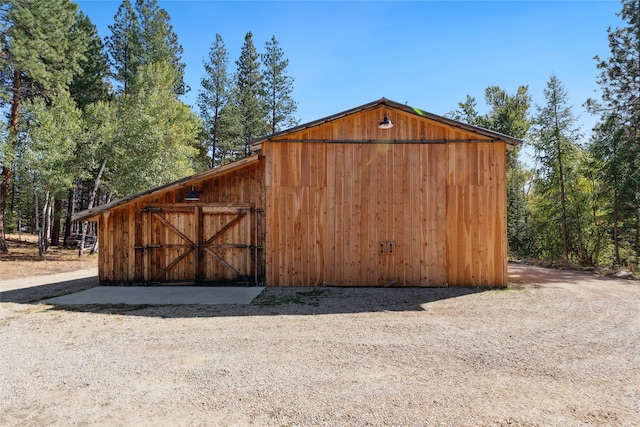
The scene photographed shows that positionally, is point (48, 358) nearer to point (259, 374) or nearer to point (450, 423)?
point (259, 374)

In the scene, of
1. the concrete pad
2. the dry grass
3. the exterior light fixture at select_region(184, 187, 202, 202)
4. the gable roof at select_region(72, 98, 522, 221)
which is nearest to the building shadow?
the concrete pad

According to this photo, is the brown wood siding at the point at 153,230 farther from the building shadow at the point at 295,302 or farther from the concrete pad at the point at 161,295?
the building shadow at the point at 295,302

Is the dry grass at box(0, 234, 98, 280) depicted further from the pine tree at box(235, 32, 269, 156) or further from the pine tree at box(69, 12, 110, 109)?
the pine tree at box(235, 32, 269, 156)

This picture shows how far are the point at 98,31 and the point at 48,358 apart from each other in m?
24.5

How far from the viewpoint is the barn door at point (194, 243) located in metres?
9.40


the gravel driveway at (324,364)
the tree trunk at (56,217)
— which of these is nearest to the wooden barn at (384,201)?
the gravel driveway at (324,364)

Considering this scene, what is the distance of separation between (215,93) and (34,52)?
544 inches

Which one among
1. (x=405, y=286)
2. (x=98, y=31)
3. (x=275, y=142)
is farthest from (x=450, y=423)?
(x=98, y=31)

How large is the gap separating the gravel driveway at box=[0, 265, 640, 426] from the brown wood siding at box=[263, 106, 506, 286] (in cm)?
177

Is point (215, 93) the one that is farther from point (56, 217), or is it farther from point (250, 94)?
point (56, 217)

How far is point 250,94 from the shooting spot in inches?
1141

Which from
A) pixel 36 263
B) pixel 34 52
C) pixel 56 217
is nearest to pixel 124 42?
pixel 34 52

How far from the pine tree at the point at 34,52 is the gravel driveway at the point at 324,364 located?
1377 cm

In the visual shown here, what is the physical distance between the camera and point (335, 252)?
8.69m
